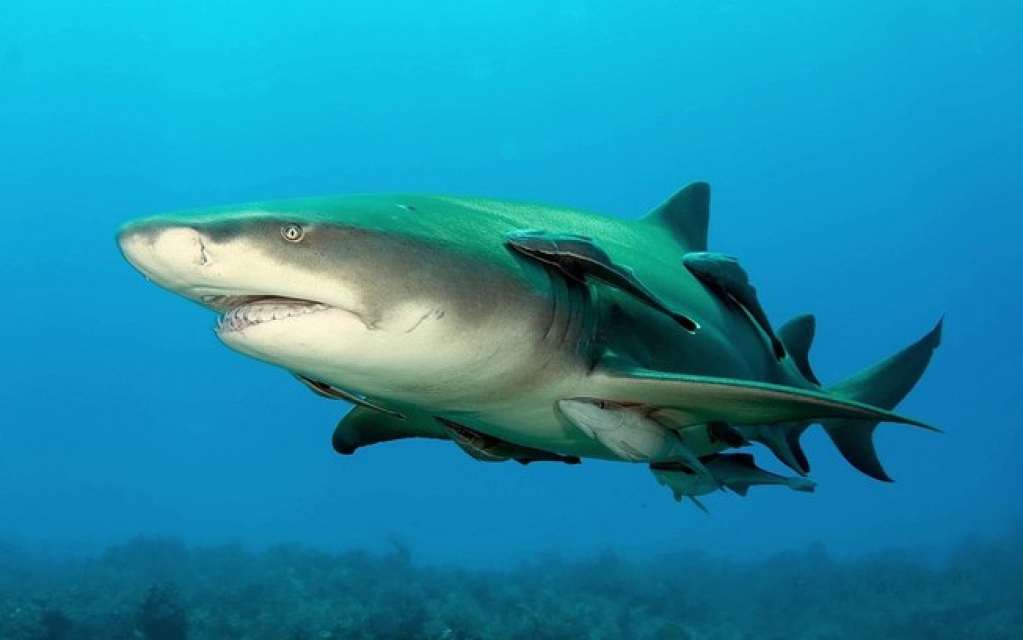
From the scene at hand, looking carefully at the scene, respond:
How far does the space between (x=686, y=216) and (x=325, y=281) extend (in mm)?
3653

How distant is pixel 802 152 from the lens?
93625 millimetres

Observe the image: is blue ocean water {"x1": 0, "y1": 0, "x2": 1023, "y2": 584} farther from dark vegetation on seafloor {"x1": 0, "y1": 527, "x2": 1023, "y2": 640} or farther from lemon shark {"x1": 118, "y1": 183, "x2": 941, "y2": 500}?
lemon shark {"x1": 118, "y1": 183, "x2": 941, "y2": 500}

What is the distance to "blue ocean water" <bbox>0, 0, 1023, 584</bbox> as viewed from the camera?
80875mm

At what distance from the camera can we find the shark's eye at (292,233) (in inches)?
86.2

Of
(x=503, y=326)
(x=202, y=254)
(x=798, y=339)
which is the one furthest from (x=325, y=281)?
(x=798, y=339)

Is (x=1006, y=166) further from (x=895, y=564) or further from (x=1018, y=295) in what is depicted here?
(x=895, y=564)

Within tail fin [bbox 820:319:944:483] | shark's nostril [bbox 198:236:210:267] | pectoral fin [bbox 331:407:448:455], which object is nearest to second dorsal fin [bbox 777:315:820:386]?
tail fin [bbox 820:319:944:483]

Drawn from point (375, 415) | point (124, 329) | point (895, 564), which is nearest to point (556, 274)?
point (375, 415)

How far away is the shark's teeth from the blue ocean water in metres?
67.7

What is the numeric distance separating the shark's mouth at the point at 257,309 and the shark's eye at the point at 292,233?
0.23 m

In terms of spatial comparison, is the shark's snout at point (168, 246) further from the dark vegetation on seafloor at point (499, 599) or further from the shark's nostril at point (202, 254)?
the dark vegetation on seafloor at point (499, 599)

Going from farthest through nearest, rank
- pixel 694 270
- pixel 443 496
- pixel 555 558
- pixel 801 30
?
pixel 443 496 < pixel 801 30 < pixel 555 558 < pixel 694 270

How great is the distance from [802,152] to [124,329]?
103161mm

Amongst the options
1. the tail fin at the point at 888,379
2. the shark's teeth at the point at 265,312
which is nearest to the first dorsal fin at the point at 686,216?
the tail fin at the point at 888,379
